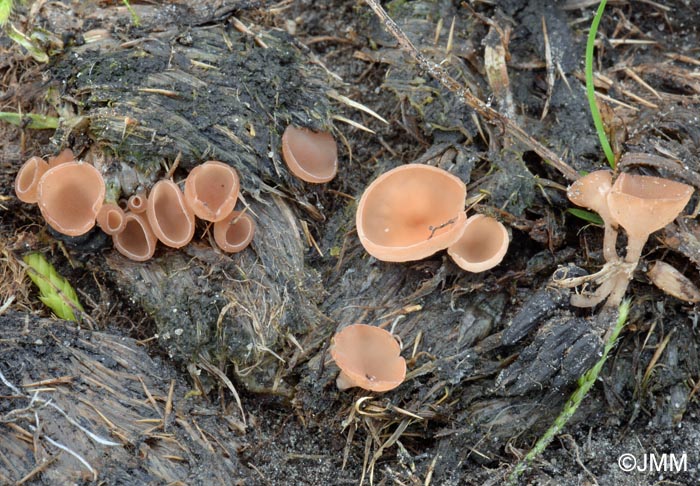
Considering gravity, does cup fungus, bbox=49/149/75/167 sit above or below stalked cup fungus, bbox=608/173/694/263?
below

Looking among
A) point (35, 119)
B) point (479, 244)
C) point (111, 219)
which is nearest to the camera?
point (111, 219)

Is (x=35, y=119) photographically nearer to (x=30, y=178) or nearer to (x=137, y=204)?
(x=30, y=178)

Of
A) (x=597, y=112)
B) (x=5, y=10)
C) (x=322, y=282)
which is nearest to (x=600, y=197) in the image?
(x=597, y=112)

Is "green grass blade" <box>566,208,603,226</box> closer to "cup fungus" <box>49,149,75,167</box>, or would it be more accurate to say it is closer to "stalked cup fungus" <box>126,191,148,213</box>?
"stalked cup fungus" <box>126,191,148,213</box>

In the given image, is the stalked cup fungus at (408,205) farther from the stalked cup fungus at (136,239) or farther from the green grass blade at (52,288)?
the green grass blade at (52,288)

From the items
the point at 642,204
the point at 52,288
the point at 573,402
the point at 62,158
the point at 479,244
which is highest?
the point at 642,204

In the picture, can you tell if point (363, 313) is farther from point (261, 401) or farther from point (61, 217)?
point (61, 217)

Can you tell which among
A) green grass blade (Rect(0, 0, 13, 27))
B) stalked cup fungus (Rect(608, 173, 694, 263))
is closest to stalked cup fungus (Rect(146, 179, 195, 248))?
green grass blade (Rect(0, 0, 13, 27))

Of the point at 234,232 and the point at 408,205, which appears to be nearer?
the point at 234,232
